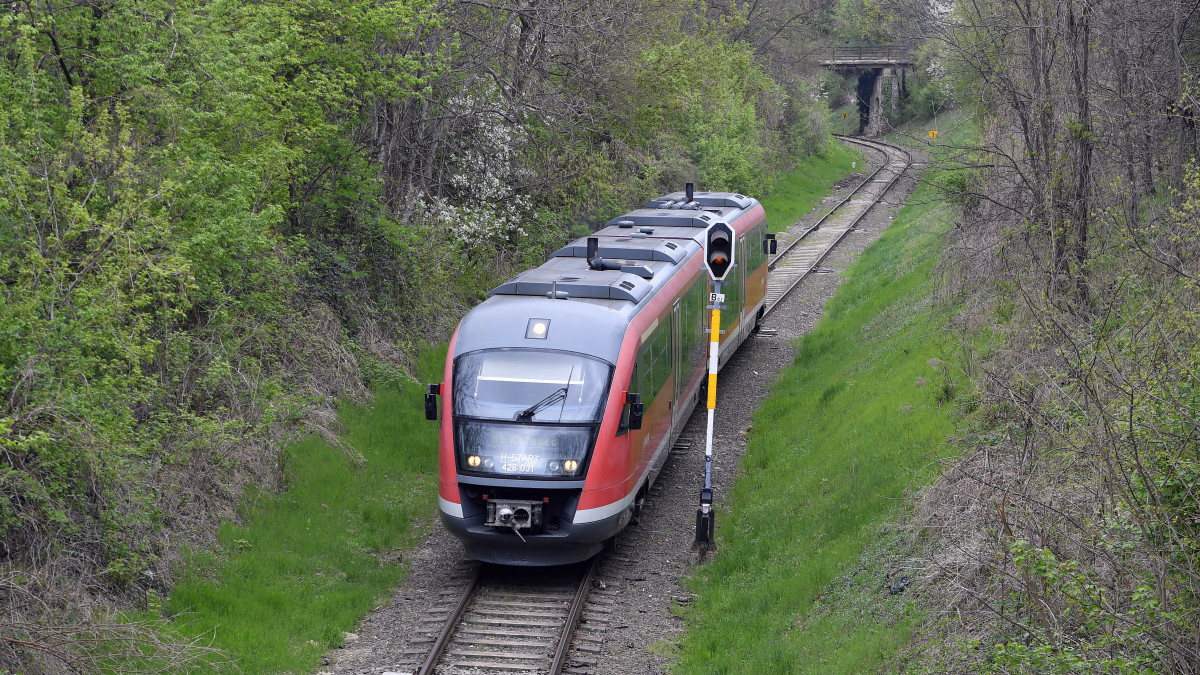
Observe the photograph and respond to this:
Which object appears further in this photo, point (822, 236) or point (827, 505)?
point (822, 236)

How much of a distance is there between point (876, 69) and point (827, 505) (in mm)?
59703

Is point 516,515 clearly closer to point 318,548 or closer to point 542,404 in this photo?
point 542,404

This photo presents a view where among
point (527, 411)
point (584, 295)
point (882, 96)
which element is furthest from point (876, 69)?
point (527, 411)

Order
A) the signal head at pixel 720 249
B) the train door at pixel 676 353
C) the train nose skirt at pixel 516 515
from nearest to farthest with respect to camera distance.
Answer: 1. the train nose skirt at pixel 516 515
2. the signal head at pixel 720 249
3. the train door at pixel 676 353

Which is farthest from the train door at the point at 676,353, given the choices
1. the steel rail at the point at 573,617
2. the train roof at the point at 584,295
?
the steel rail at the point at 573,617

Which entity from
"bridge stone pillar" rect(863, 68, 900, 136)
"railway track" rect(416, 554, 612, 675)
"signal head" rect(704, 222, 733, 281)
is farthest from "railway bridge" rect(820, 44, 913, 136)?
"railway track" rect(416, 554, 612, 675)

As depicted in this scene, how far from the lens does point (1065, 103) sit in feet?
44.2

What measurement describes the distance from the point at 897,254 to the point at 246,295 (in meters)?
18.7

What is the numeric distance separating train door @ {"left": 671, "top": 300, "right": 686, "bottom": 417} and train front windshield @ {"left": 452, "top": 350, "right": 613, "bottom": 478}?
10.7ft

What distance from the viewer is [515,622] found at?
10641 mm

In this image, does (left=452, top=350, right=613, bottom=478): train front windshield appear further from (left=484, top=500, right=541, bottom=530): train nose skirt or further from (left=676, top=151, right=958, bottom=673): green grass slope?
(left=676, top=151, right=958, bottom=673): green grass slope

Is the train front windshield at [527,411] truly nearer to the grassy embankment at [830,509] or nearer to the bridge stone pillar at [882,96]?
the grassy embankment at [830,509]

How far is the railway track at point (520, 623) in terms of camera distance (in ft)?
32.1

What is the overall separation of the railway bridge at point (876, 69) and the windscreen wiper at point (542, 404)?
2092 inches
